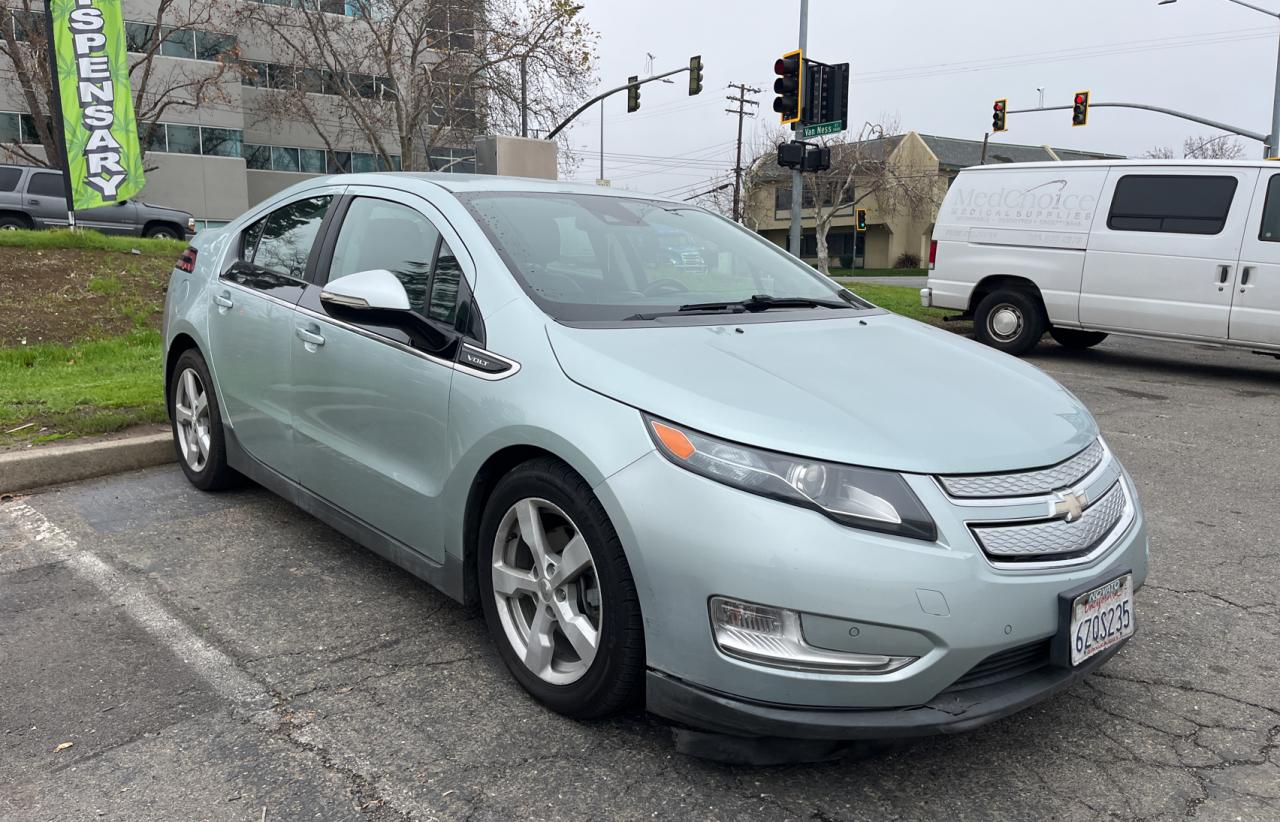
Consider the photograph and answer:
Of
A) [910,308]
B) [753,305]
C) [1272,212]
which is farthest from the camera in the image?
[910,308]

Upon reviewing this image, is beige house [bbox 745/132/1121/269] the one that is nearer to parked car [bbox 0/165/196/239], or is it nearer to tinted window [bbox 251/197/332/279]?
parked car [bbox 0/165/196/239]

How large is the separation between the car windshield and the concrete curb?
3.03 meters

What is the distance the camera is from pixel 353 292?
3119mm

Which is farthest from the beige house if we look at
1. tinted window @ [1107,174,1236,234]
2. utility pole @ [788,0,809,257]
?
tinted window @ [1107,174,1236,234]

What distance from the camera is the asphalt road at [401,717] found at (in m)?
2.37

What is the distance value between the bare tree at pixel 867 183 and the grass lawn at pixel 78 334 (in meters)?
41.5

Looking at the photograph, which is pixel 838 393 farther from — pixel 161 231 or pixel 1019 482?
pixel 161 231

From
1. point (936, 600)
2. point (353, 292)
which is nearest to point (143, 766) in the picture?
point (353, 292)

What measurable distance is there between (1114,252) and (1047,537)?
8385 millimetres

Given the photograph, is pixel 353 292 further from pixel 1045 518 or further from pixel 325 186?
pixel 1045 518

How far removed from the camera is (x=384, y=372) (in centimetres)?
327

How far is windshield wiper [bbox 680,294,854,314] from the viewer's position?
331 cm

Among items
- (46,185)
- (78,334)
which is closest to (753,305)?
(78,334)

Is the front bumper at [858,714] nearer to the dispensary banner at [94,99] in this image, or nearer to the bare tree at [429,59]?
the dispensary banner at [94,99]
